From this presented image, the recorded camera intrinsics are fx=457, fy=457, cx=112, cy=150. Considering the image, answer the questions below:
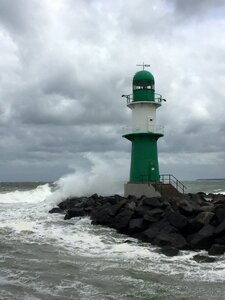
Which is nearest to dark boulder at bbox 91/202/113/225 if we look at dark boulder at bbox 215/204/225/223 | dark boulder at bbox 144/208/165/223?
dark boulder at bbox 144/208/165/223

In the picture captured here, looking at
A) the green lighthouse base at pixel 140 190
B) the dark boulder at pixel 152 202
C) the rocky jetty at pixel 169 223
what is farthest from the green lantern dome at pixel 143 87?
the dark boulder at pixel 152 202

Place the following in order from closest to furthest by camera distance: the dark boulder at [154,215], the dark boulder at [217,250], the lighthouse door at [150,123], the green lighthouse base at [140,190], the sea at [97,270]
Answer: the sea at [97,270]
the dark boulder at [217,250]
the dark boulder at [154,215]
the green lighthouse base at [140,190]
the lighthouse door at [150,123]

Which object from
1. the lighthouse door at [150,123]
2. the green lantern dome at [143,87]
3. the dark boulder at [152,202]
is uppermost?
the green lantern dome at [143,87]

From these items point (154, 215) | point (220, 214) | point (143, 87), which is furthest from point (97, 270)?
point (143, 87)

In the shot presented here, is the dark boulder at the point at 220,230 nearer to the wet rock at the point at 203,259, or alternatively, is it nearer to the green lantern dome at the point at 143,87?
the wet rock at the point at 203,259

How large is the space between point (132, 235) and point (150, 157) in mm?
6316

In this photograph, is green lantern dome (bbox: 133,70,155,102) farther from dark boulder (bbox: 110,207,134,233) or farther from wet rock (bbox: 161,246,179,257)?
wet rock (bbox: 161,246,179,257)

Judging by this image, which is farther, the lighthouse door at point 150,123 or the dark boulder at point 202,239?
the lighthouse door at point 150,123

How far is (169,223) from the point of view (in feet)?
39.1

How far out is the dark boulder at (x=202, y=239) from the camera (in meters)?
10.4

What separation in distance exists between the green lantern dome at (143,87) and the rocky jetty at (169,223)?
477 centimetres

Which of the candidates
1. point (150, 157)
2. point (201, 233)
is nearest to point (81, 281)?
point (201, 233)

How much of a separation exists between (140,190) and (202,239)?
779 centimetres

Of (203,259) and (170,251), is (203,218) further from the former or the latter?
(203,259)
